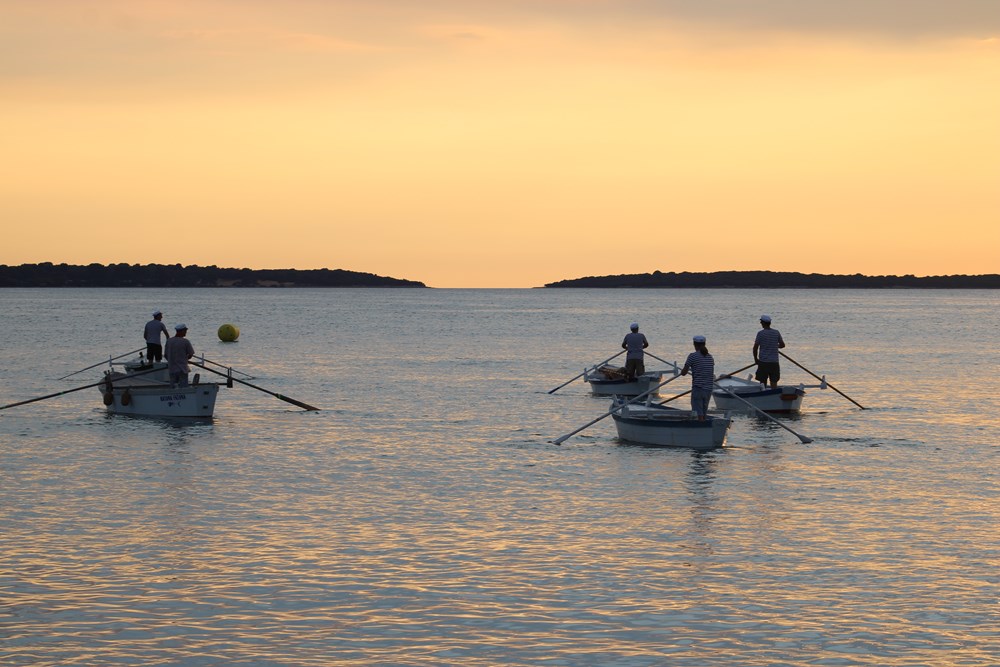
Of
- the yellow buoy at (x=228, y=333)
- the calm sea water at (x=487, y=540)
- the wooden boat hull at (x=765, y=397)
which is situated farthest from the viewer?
the yellow buoy at (x=228, y=333)

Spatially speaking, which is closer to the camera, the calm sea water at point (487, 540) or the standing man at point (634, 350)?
the calm sea water at point (487, 540)

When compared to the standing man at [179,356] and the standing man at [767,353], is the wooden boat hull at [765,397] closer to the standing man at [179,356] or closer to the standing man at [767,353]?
the standing man at [767,353]

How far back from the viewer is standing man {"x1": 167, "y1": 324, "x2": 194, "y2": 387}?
105 ft

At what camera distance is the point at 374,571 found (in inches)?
613

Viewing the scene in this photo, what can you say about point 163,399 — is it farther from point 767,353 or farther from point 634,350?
point 767,353

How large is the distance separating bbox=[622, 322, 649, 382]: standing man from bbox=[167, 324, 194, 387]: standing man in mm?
13730

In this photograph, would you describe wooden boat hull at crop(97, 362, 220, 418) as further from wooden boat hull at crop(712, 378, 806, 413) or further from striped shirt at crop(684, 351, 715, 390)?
wooden boat hull at crop(712, 378, 806, 413)

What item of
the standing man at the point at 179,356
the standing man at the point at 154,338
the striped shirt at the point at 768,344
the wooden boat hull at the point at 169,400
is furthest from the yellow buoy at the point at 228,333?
the striped shirt at the point at 768,344

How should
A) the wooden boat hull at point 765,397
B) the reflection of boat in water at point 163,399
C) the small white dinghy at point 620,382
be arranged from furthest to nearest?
the small white dinghy at point 620,382, the wooden boat hull at point 765,397, the reflection of boat in water at point 163,399

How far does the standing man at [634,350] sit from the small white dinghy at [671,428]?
973 cm

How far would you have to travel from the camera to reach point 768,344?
34.4 metres

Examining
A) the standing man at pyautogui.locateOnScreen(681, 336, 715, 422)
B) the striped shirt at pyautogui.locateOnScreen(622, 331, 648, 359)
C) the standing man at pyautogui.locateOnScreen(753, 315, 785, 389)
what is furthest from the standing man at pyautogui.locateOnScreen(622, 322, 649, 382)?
the standing man at pyautogui.locateOnScreen(681, 336, 715, 422)

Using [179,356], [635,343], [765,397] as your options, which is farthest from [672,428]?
[179,356]

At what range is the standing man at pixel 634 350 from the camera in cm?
3947
